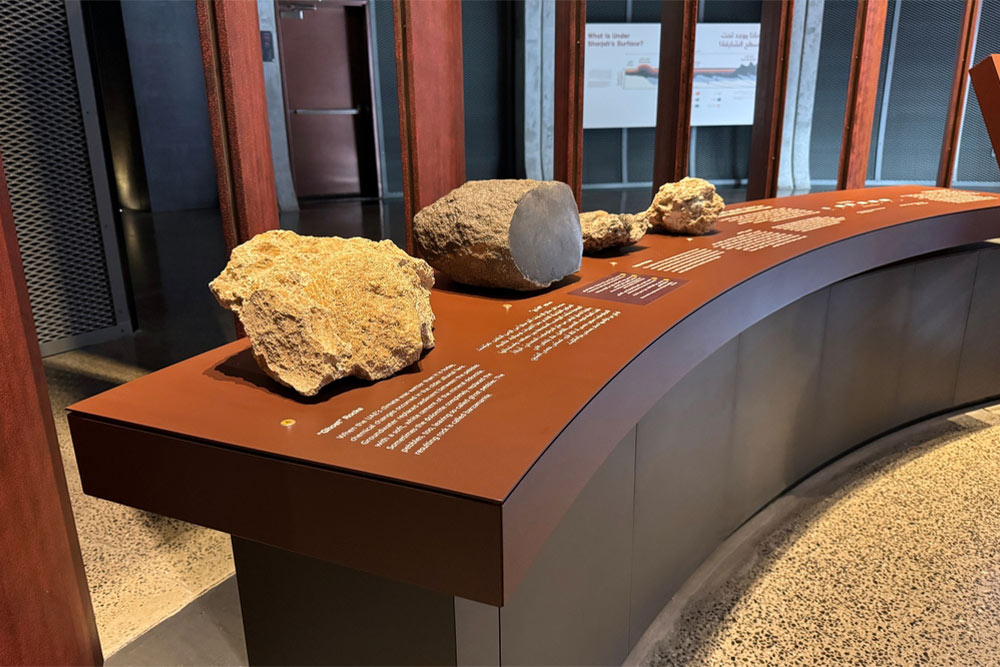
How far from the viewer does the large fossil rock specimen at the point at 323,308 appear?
144 cm

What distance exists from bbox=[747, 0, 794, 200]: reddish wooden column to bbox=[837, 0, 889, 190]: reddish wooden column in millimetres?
598

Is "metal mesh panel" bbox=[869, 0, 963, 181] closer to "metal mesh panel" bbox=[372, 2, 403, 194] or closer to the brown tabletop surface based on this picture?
"metal mesh panel" bbox=[372, 2, 403, 194]

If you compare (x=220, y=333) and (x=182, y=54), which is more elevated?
(x=182, y=54)

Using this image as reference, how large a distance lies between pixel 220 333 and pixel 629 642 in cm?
335

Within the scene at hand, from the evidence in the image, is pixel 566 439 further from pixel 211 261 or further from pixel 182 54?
pixel 182 54

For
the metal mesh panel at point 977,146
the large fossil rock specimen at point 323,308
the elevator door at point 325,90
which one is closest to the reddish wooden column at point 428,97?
the large fossil rock specimen at point 323,308

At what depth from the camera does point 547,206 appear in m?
2.22

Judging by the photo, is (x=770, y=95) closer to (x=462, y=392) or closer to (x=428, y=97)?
(x=428, y=97)

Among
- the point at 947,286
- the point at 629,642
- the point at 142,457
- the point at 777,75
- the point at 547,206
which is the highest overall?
the point at 777,75

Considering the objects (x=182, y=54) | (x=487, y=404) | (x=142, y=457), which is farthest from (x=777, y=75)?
(x=182, y=54)

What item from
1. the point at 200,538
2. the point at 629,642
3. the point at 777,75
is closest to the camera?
the point at 629,642

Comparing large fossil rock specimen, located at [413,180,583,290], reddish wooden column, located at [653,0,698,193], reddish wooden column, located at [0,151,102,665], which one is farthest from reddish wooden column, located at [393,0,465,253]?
reddish wooden column, located at [653,0,698,193]

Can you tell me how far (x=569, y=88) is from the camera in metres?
4.00

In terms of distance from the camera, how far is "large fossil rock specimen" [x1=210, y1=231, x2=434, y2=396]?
144 cm
